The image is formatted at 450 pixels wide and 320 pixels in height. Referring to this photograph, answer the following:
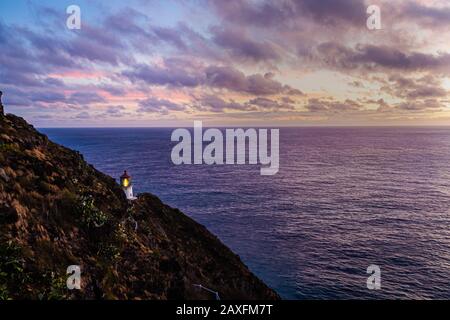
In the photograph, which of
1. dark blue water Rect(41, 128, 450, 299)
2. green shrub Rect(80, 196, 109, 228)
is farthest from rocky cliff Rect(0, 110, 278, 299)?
dark blue water Rect(41, 128, 450, 299)

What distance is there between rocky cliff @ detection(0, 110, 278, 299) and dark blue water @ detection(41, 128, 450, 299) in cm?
1977

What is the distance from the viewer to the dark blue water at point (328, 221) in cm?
5056

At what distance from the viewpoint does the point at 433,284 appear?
49.3m

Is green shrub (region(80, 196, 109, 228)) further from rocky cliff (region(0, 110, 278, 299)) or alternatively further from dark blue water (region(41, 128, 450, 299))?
dark blue water (region(41, 128, 450, 299))

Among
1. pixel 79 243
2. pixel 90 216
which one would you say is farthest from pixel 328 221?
pixel 79 243

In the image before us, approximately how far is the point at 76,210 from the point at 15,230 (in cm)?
589

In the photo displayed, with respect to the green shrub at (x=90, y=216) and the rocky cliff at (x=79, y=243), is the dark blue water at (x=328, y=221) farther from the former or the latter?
the green shrub at (x=90, y=216)

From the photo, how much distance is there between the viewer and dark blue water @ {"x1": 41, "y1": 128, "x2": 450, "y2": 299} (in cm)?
5056

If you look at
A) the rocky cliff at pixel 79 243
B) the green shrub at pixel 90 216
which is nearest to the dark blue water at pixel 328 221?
the rocky cliff at pixel 79 243

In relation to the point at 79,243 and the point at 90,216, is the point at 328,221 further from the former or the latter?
the point at 79,243

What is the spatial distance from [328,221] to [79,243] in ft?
205

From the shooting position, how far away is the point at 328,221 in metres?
74.8
